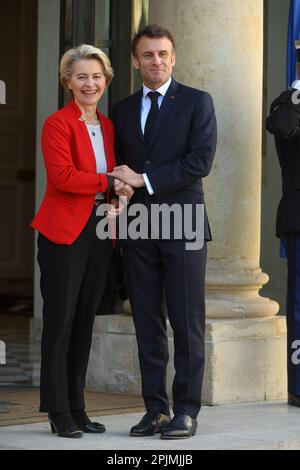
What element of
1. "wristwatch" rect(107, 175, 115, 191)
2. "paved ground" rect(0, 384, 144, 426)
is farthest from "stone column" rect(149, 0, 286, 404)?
"wristwatch" rect(107, 175, 115, 191)

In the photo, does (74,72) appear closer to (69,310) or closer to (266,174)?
(69,310)

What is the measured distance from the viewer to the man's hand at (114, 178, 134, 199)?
5.58m

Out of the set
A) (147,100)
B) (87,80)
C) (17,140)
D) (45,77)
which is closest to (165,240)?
(147,100)

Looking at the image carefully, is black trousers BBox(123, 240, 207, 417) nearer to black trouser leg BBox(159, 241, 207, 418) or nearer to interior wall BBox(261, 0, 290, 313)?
black trouser leg BBox(159, 241, 207, 418)

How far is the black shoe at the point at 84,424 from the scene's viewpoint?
572cm

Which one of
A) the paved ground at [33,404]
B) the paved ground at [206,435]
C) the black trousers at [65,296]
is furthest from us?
the paved ground at [33,404]

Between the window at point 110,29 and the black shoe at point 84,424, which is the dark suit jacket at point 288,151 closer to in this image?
the window at point 110,29

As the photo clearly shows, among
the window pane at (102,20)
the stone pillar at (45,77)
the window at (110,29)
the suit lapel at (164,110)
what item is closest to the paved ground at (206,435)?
the suit lapel at (164,110)

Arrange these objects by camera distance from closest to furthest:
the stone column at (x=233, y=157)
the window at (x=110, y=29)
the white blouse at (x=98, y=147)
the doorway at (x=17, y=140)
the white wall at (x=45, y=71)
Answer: the white blouse at (x=98, y=147), the stone column at (x=233, y=157), the window at (x=110, y=29), the white wall at (x=45, y=71), the doorway at (x=17, y=140)

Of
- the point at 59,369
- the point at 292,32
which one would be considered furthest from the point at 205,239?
the point at 292,32

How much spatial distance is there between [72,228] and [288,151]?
1.59m

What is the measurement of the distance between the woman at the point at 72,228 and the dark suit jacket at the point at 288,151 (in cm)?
112

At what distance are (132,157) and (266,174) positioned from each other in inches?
208

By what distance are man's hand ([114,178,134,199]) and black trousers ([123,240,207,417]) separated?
229mm
